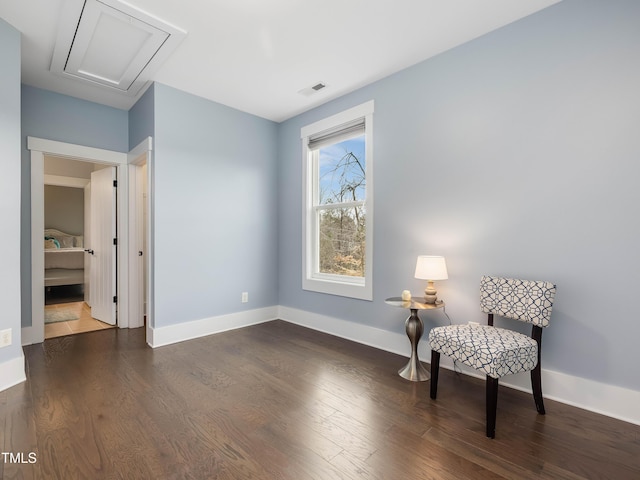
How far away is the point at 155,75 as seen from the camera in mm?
3086

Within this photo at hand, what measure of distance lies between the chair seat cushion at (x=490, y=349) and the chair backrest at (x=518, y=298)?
162mm

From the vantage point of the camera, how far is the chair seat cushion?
5.77 feet

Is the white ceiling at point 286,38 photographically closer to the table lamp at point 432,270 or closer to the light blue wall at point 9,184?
the light blue wall at point 9,184

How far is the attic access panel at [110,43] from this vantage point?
222 cm

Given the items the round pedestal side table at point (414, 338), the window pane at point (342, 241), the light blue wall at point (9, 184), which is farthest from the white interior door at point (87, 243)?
the round pedestal side table at point (414, 338)

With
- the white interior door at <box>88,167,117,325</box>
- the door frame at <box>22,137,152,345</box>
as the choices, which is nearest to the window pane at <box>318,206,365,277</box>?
the door frame at <box>22,137,152,345</box>

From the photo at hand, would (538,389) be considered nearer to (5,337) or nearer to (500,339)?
(500,339)

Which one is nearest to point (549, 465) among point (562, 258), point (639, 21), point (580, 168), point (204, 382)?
point (562, 258)

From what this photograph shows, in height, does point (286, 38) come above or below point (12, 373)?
above

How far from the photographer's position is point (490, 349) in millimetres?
1782

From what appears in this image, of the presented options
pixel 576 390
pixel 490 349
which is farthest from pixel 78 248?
pixel 576 390

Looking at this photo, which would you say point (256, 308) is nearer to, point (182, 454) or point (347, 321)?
point (347, 321)

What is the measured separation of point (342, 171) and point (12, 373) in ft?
11.0

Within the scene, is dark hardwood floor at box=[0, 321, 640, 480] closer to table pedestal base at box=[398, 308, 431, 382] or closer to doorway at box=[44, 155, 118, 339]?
table pedestal base at box=[398, 308, 431, 382]
